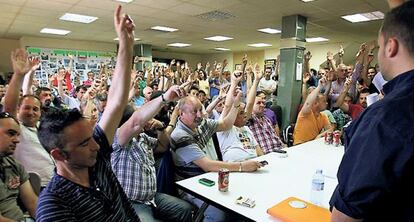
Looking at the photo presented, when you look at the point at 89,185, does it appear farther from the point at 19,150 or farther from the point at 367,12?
the point at 367,12

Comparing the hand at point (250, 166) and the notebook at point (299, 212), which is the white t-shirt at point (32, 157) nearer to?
the hand at point (250, 166)

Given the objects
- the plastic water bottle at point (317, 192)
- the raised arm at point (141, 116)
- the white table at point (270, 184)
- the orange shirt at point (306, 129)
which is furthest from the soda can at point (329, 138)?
the raised arm at point (141, 116)

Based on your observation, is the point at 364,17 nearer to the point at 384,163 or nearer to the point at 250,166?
the point at 250,166

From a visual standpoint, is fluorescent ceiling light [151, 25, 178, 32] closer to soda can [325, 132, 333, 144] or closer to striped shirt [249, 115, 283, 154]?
striped shirt [249, 115, 283, 154]

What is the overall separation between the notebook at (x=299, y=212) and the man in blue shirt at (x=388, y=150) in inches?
21.0

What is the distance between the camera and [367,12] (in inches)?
219

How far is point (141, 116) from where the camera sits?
175 cm

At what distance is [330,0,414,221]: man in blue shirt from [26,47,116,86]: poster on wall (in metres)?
9.79

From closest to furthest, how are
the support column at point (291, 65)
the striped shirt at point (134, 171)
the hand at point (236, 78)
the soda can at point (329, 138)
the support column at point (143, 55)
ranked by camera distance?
the striped shirt at point (134, 171) < the hand at point (236, 78) < the soda can at point (329, 138) < the support column at point (291, 65) < the support column at point (143, 55)

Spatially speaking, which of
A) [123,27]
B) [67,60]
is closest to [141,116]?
[123,27]

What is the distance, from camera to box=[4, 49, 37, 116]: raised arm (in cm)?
210

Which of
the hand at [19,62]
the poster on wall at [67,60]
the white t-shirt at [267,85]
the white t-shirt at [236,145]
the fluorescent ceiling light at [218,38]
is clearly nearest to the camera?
the hand at [19,62]

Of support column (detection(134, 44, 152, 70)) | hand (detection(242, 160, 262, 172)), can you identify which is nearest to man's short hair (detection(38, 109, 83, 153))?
hand (detection(242, 160, 262, 172))

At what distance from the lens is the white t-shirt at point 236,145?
8.64 feet
